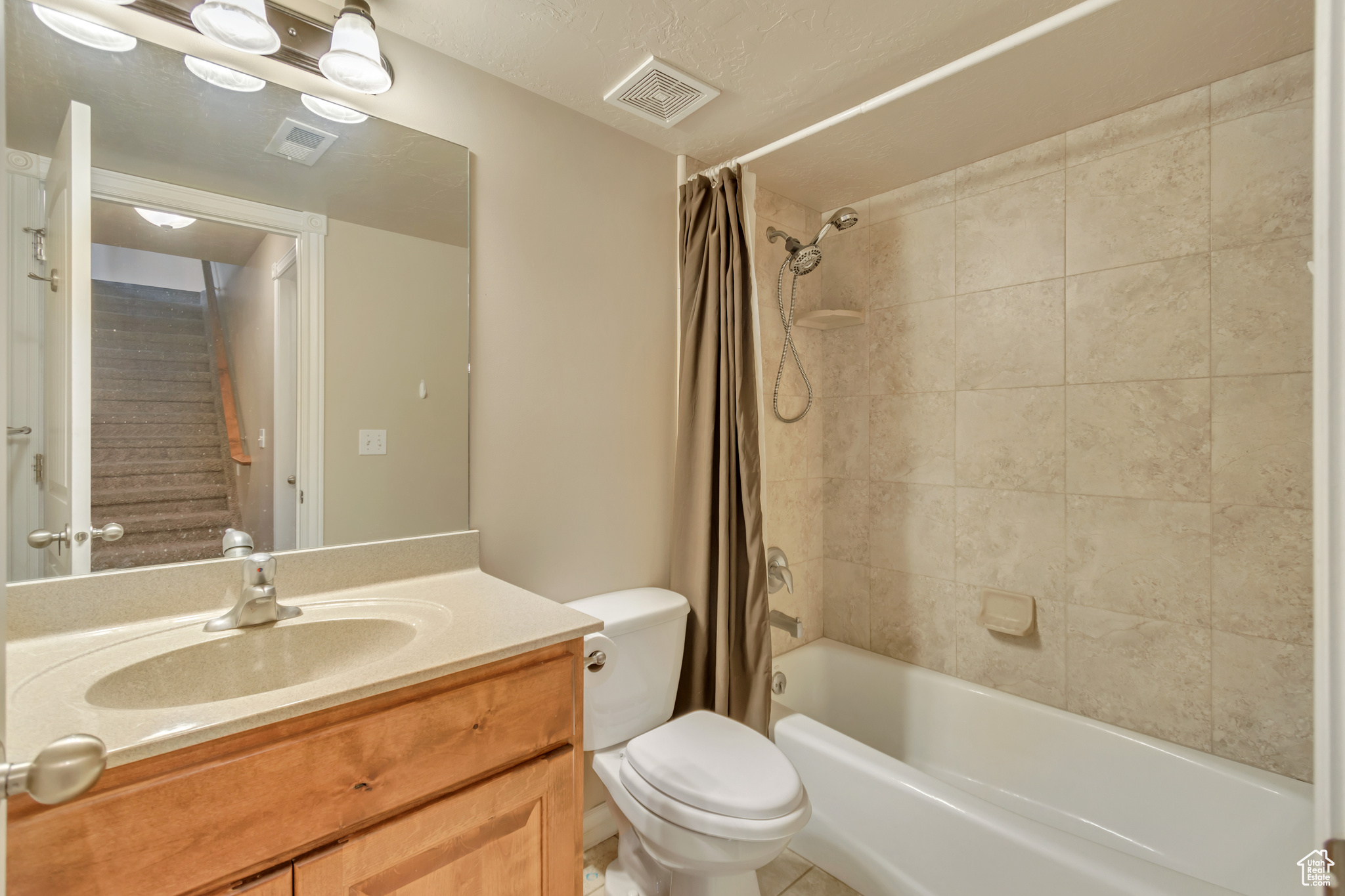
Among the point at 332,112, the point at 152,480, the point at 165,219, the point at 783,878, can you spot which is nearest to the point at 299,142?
the point at 332,112

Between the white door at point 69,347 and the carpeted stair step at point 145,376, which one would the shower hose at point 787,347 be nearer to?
the carpeted stair step at point 145,376

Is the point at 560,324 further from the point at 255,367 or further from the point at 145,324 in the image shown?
the point at 145,324

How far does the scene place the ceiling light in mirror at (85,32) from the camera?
106cm

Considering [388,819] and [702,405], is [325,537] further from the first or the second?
[702,405]

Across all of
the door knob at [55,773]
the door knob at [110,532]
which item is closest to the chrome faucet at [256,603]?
the door knob at [110,532]

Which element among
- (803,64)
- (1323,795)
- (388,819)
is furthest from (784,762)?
(803,64)

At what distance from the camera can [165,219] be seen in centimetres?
114

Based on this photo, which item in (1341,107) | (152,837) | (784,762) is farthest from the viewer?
(784,762)

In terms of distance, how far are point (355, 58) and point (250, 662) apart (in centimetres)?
122

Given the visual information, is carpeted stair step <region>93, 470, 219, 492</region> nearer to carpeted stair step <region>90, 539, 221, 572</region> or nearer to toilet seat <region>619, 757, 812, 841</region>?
carpeted stair step <region>90, 539, 221, 572</region>

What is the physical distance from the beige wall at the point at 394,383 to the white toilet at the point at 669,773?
56cm

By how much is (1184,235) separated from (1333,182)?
1.54 meters

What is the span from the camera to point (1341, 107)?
0.43 meters

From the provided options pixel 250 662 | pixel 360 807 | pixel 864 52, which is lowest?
pixel 360 807
